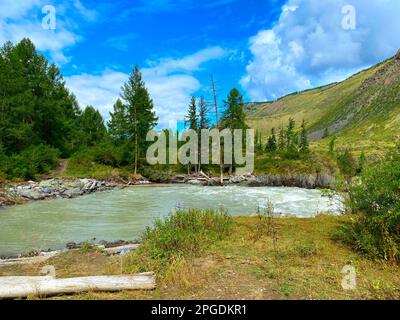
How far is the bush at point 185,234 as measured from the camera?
7579 mm

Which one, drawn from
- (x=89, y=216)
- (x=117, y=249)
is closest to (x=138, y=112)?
(x=89, y=216)

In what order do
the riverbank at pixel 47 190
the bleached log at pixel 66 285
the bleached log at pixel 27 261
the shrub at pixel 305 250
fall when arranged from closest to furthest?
the bleached log at pixel 66 285 → the shrub at pixel 305 250 → the bleached log at pixel 27 261 → the riverbank at pixel 47 190

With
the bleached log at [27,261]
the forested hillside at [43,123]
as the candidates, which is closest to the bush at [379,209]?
the bleached log at [27,261]

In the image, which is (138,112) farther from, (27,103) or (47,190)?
(47,190)

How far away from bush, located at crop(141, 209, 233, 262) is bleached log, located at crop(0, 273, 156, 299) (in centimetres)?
113

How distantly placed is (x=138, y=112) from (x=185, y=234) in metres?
34.2

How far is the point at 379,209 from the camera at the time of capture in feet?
25.5

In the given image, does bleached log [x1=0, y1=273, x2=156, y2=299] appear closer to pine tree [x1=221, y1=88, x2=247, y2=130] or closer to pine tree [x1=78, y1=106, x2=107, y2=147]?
pine tree [x1=221, y1=88, x2=247, y2=130]

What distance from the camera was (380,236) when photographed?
7547 millimetres

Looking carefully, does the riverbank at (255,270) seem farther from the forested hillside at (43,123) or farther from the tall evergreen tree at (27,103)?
the tall evergreen tree at (27,103)

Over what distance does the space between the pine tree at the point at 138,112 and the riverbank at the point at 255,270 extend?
31.8m

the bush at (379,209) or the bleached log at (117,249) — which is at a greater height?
the bush at (379,209)
